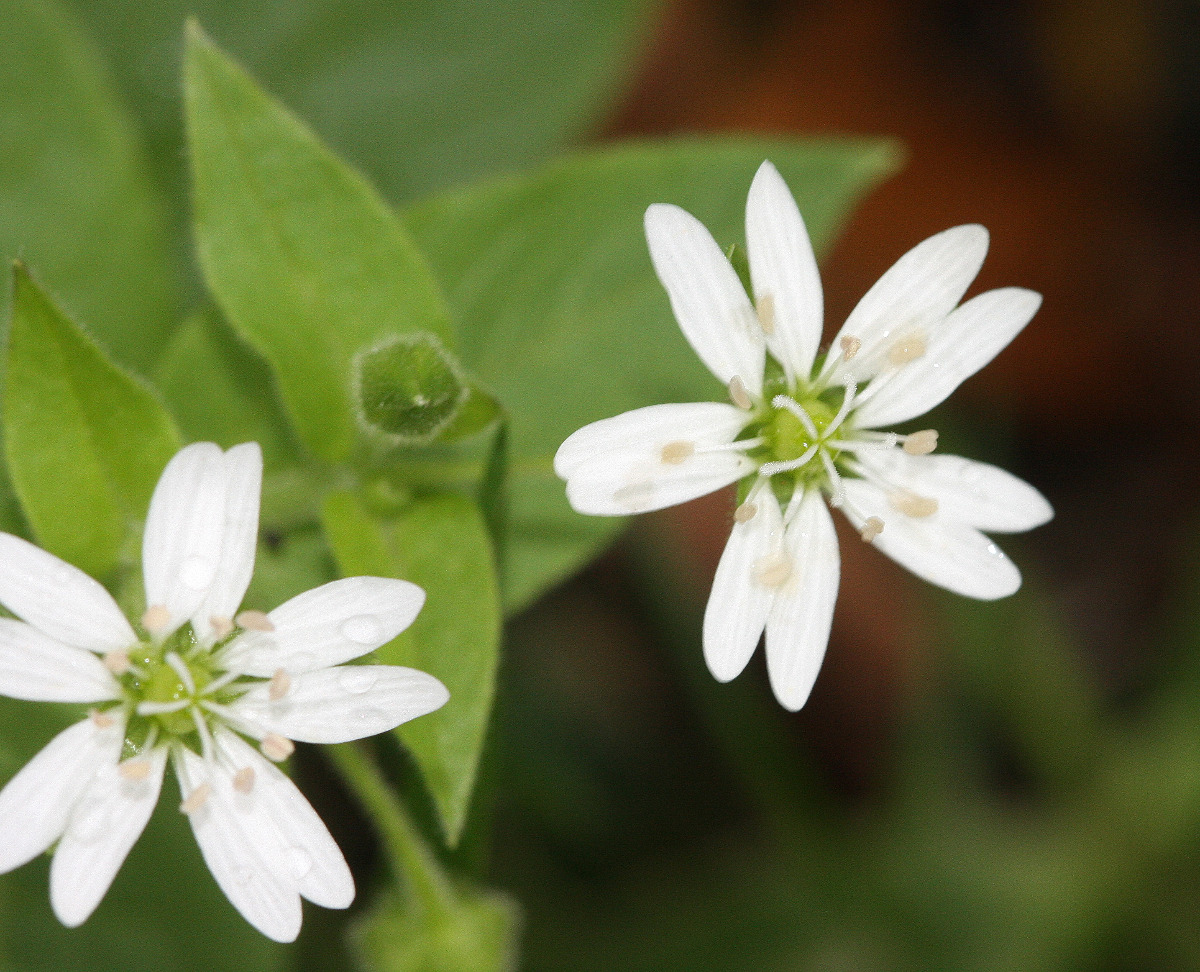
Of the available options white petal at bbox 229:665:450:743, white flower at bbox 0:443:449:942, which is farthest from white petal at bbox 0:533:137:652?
white petal at bbox 229:665:450:743

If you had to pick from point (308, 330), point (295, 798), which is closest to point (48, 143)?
point (308, 330)

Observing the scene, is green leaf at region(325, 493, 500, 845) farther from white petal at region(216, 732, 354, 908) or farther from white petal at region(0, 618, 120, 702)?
white petal at region(0, 618, 120, 702)

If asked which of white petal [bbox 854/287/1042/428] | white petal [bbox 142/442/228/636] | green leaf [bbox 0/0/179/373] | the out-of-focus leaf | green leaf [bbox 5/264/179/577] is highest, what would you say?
the out-of-focus leaf

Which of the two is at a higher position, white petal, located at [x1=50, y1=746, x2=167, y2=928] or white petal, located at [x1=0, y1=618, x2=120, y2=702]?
white petal, located at [x1=0, y1=618, x2=120, y2=702]

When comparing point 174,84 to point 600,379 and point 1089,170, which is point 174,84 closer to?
point 600,379

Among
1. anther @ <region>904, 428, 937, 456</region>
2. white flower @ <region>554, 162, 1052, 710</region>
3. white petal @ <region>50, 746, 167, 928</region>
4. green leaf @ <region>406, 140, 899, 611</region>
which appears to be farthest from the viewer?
green leaf @ <region>406, 140, 899, 611</region>

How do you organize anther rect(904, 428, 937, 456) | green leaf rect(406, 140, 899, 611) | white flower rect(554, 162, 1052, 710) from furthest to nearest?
1. green leaf rect(406, 140, 899, 611)
2. anther rect(904, 428, 937, 456)
3. white flower rect(554, 162, 1052, 710)

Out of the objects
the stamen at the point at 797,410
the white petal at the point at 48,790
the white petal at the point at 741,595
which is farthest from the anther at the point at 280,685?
the stamen at the point at 797,410
